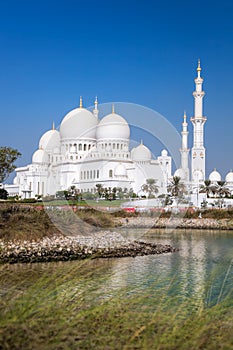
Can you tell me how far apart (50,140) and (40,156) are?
3.26 metres

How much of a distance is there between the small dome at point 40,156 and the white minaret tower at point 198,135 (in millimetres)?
21920

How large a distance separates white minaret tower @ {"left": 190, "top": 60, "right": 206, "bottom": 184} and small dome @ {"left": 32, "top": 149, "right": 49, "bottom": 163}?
21.9 meters

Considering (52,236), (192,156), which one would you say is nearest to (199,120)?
(192,156)

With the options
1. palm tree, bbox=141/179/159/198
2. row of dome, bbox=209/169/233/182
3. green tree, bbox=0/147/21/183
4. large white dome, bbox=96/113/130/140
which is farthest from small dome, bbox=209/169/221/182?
palm tree, bbox=141/179/159/198

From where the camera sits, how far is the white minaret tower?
6675 cm

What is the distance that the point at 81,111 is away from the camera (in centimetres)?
6378

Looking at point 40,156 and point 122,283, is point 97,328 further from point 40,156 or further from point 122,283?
point 40,156

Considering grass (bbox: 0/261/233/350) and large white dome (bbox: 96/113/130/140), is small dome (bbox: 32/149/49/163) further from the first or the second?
grass (bbox: 0/261/233/350)

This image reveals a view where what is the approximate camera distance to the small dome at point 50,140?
71.2 m

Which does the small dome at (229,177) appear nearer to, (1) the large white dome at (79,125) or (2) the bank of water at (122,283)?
(1) the large white dome at (79,125)

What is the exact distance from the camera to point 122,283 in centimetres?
937

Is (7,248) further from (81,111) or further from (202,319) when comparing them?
(81,111)

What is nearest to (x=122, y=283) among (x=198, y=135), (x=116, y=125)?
(x=116, y=125)

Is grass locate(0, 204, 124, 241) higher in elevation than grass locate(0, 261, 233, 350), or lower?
higher
